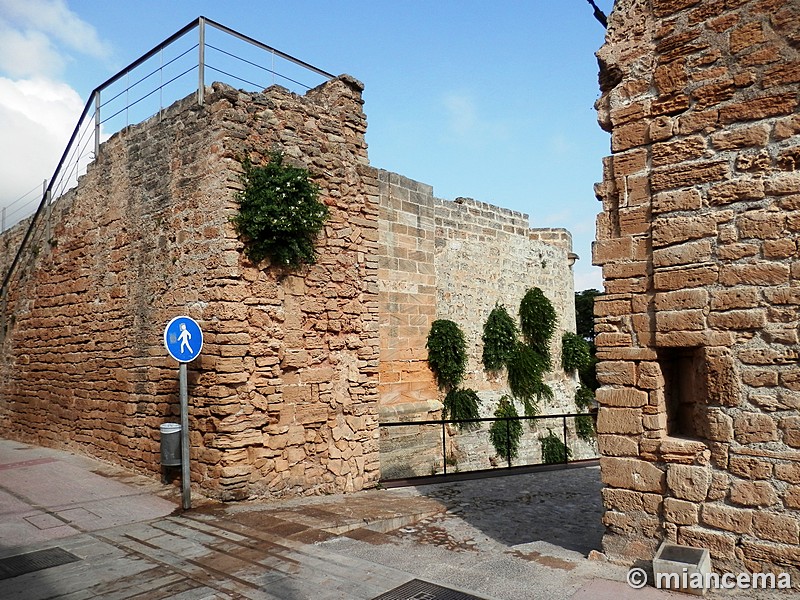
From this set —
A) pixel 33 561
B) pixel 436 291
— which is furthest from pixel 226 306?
pixel 436 291

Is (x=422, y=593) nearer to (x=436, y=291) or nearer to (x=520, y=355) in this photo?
(x=436, y=291)

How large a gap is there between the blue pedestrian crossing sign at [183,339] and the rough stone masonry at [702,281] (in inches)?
162

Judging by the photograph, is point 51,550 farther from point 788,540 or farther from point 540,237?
point 540,237

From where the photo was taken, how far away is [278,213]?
23.9 feet

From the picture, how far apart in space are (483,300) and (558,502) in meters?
8.28

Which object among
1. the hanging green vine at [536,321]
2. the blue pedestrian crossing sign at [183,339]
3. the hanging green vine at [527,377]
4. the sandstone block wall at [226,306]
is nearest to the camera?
the blue pedestrian crossing sign at [183,339]

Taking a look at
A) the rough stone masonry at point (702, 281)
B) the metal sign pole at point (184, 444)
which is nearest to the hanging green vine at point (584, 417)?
the metal sign pole at point (184, 444)

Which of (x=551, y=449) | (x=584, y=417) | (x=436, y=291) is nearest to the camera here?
(x=436, y=291)

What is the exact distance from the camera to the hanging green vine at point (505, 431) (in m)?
A: 14.1

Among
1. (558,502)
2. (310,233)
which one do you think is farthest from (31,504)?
(558,502)

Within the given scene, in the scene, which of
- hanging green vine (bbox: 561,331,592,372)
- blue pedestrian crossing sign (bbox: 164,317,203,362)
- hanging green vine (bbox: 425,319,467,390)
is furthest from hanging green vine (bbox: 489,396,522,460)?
blue pedestrian crossing sign (bbox: 164,317,203,362)

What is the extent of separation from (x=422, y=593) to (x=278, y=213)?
4.53m

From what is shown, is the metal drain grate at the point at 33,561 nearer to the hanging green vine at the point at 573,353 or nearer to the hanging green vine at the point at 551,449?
the hanging green vine at the point at 551,449

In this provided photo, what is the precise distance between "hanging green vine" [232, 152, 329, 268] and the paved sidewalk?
2.84 m
